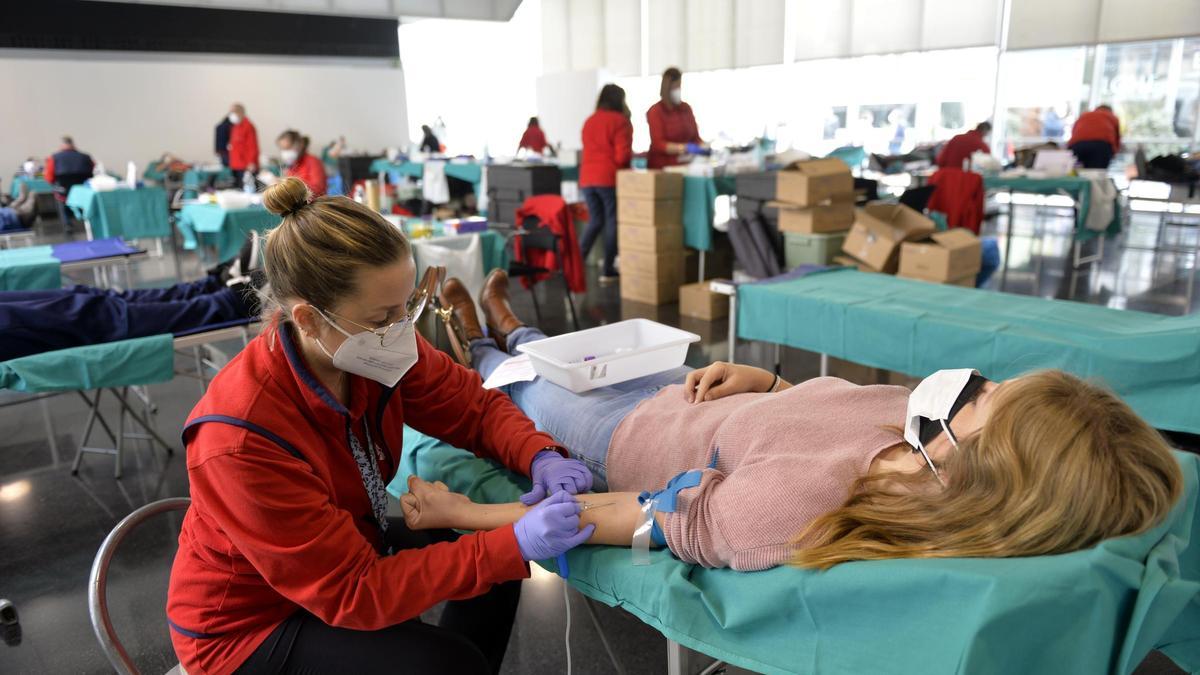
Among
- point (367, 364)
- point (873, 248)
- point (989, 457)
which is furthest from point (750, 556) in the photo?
point (873, 248)

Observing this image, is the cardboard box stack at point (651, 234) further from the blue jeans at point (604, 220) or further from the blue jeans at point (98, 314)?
the blue jeans at point (98, 314)

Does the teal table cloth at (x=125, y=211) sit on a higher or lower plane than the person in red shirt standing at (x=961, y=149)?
lower

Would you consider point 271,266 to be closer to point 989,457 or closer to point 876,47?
point 989,457

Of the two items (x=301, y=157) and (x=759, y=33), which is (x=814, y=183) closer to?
(x=301, y=157)

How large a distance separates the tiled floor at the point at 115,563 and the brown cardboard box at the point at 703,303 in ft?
1.08

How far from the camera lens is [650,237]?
4.68 meters

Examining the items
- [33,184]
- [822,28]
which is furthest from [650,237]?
[33,184]

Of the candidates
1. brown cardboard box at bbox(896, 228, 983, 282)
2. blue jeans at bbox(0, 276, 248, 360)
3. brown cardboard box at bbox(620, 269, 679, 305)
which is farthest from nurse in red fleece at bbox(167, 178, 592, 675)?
brown cardboard box at bbox(620, 269, 679, 305)

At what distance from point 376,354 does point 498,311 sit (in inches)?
47.2

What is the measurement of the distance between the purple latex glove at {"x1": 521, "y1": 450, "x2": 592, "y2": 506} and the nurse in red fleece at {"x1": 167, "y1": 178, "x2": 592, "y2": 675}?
96mm

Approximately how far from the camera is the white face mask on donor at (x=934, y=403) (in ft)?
3.44

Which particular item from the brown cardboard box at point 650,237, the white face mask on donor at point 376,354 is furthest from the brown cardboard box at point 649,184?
the white face mask on donor at point 376,354

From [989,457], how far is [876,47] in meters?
8.84

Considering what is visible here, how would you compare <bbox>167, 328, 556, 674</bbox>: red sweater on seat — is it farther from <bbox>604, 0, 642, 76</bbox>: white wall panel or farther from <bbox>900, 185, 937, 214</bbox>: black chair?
<bbox>604, 0, 642, 76</bbox>: white wall panel
